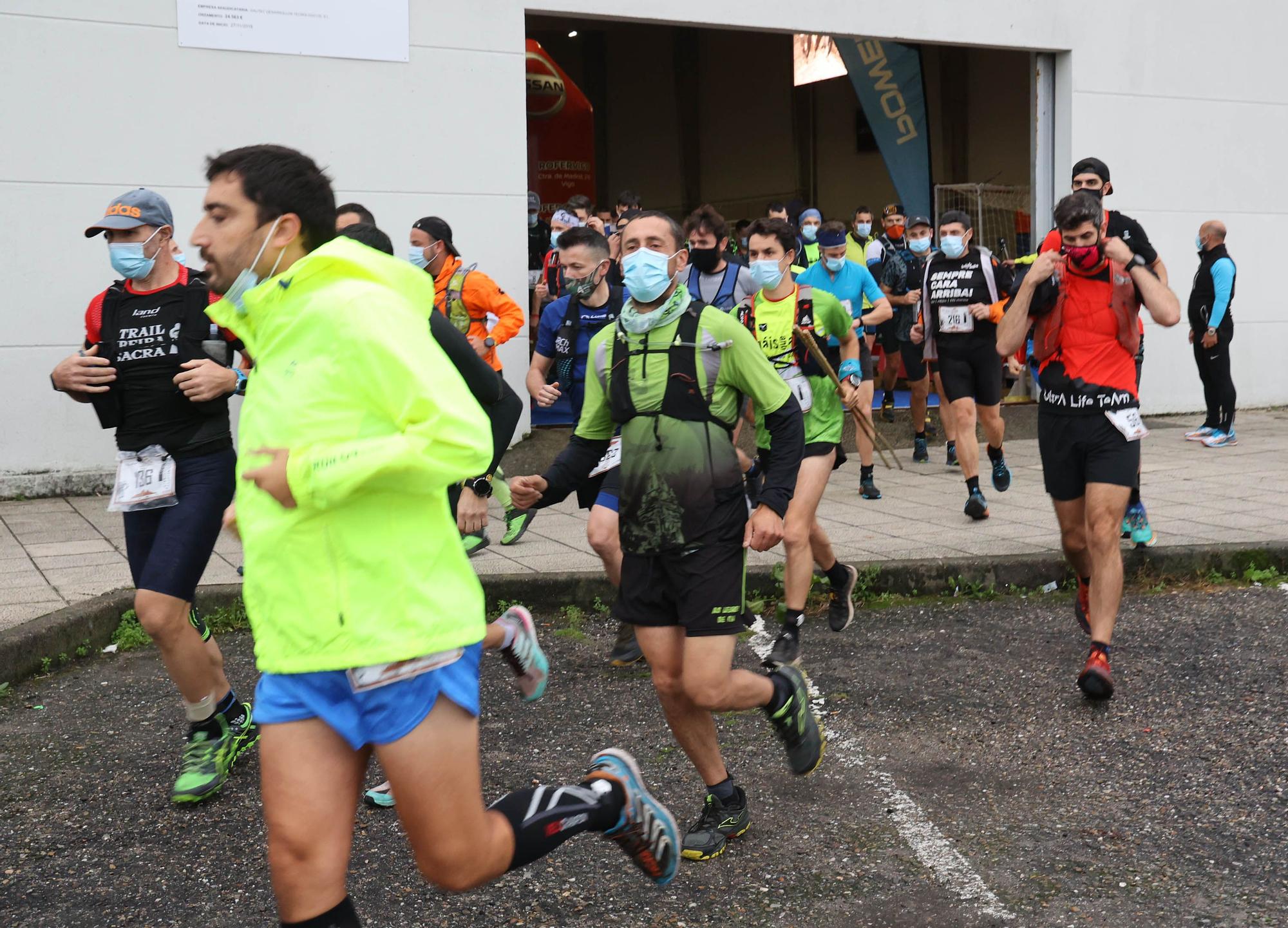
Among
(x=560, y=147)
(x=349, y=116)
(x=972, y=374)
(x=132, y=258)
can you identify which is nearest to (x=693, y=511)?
(x=132, y=258)

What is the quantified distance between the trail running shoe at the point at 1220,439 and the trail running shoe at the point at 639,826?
35.1 ft

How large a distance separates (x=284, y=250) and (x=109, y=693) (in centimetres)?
366

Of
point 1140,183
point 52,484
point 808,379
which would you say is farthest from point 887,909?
point 1140,183

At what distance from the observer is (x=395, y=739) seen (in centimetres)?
259

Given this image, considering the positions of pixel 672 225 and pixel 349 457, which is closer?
pixel 349 457

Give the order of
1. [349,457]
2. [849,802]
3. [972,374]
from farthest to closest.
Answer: [972,374] < [849,802] < [349,457]

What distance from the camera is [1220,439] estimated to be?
41.8ft

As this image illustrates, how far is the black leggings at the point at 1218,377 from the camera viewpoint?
41.9ft

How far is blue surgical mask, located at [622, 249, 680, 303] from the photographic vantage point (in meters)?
4.14

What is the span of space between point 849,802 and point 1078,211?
2.68 meters

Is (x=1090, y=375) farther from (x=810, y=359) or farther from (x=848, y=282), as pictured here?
(x=848, y=282)

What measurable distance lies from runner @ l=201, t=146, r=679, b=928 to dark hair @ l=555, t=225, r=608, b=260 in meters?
4.11

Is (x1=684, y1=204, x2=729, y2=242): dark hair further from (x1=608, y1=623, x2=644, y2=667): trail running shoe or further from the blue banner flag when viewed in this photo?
the blue banner flag

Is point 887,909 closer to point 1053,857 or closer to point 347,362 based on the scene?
point 1053,857
